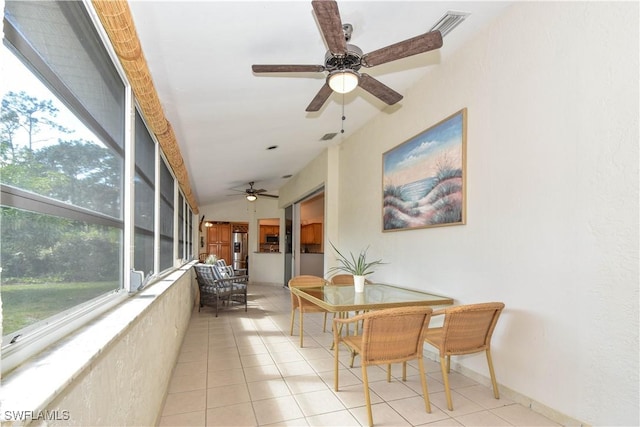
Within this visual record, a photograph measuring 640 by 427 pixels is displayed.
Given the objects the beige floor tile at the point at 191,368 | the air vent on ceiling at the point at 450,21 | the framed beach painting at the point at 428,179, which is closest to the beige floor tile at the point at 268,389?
the beige floor tile at the point at 191,368

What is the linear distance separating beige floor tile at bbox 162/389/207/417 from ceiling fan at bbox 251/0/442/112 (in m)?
2.52

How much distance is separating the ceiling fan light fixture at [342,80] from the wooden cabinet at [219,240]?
11.2 metres

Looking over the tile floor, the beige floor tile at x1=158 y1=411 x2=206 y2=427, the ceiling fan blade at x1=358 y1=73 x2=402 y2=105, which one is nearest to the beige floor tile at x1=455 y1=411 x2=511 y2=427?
the tile floor

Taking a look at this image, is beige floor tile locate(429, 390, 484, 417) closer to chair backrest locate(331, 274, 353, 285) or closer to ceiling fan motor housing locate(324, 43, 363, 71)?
chair backrest locate(331, 274, 353, 285)

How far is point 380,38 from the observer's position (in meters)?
2.93

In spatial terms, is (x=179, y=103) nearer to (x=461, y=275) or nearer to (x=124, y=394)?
(x=124, y=394)

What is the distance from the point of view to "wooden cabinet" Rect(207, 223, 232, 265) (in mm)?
12984

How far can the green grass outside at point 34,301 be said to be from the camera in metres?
0.97

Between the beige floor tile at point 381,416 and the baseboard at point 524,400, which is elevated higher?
the baseboard at point 524,400

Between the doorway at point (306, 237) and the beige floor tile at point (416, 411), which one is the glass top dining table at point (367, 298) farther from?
the doorway at point (306, 237)

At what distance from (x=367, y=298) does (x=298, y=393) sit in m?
1.05

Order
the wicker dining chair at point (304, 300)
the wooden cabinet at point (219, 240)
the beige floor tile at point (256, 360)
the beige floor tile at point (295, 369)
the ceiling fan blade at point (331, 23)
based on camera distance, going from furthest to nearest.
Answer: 1. the wooden cabinet at point (219, 240)
2. the wicker dining chair at point (304, 300)
3. the beige floor tile at point (256, 360)
4. the beige floor tile at point (295, 369)
5. the ceiling fan blade at point (331, 23)

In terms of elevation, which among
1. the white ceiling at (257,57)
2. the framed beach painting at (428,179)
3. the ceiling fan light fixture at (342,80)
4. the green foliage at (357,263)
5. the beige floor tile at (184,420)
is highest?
the white ceiling at (257,57)

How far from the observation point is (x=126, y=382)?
154 cm
